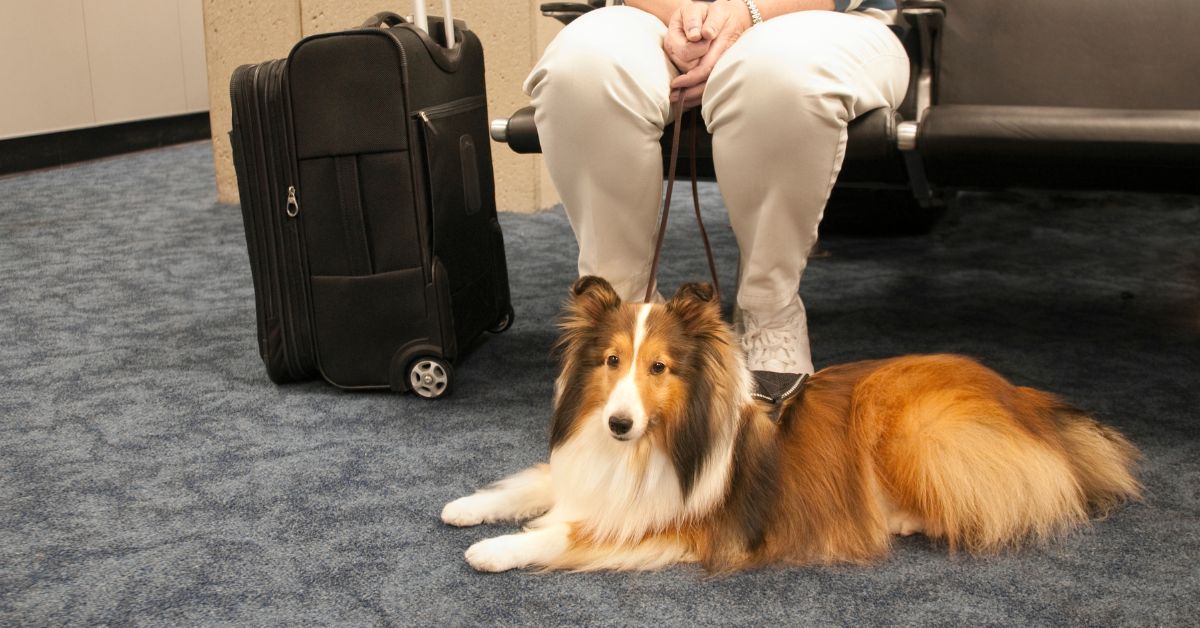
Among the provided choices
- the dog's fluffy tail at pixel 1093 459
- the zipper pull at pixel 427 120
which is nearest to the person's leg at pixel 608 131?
the zipper pull at pixel 427 120

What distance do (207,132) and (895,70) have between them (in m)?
5.47

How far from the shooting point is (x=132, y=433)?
1.97 metres

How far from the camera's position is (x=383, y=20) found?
2.19 m

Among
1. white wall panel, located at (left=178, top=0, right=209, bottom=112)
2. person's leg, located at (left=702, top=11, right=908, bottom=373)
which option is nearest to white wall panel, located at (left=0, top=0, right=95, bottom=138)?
white wall panel, located at (left=178, top=0, right=209, bottom=112)

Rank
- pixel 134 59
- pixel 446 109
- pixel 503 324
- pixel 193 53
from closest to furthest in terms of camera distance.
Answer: pixel 446 109 → pixel 503 324 → pixel 134 59 → pixel 193 53

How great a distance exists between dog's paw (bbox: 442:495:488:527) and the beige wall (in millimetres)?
2566

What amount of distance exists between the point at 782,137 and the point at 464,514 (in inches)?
32.0

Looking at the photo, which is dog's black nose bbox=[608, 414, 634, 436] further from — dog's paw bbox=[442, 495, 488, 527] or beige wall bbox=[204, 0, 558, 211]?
beige wall bbox=[204, 0, 558, 211]

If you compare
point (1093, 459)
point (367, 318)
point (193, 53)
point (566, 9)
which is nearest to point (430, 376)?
point (367, 318)

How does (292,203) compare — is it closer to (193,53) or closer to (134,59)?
(134,59)

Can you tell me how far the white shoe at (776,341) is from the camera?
1936 mm

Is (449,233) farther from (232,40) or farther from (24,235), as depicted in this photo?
(232,40)

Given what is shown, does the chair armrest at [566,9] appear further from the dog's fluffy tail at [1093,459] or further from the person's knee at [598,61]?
the dog's fluffy tail at [1093,459]

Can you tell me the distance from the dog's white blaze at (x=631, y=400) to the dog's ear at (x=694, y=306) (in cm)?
6
